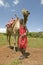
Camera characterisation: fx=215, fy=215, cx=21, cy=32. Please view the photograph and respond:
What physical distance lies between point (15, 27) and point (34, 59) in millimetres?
3047

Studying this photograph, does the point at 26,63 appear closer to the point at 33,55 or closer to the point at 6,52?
the point at 33,55

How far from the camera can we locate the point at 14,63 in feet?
32.2

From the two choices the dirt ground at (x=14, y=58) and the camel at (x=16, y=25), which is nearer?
the dirt ground at (x=14, y=58)

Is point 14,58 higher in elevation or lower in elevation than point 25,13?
lower

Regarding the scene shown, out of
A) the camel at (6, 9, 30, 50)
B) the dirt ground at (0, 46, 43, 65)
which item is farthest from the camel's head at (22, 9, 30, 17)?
the dirt ground at (0, 46, 43, 65)

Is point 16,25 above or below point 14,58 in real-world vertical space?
above


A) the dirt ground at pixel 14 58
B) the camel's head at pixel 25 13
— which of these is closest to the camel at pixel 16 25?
the camel's head at pixel 25 13

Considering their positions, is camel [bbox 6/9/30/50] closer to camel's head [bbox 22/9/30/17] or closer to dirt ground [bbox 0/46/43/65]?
camel's head [bbox 22/9/30/17]

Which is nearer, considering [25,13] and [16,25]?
[25,13]

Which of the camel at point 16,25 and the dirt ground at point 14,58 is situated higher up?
the camel at point 16,25

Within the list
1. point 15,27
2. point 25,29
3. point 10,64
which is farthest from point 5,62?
point 15,27

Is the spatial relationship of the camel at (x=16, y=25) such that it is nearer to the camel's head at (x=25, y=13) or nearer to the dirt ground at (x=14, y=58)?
the camel's head at (x=25, y=13)

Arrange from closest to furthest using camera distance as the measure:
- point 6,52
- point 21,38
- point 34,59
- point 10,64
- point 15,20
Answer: point 10,64 → point 34,59 → point 21,38 → point 6,52 → point 15,20

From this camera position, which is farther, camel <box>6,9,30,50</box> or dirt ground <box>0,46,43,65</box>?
camel <box>6,9,30,50</box>
